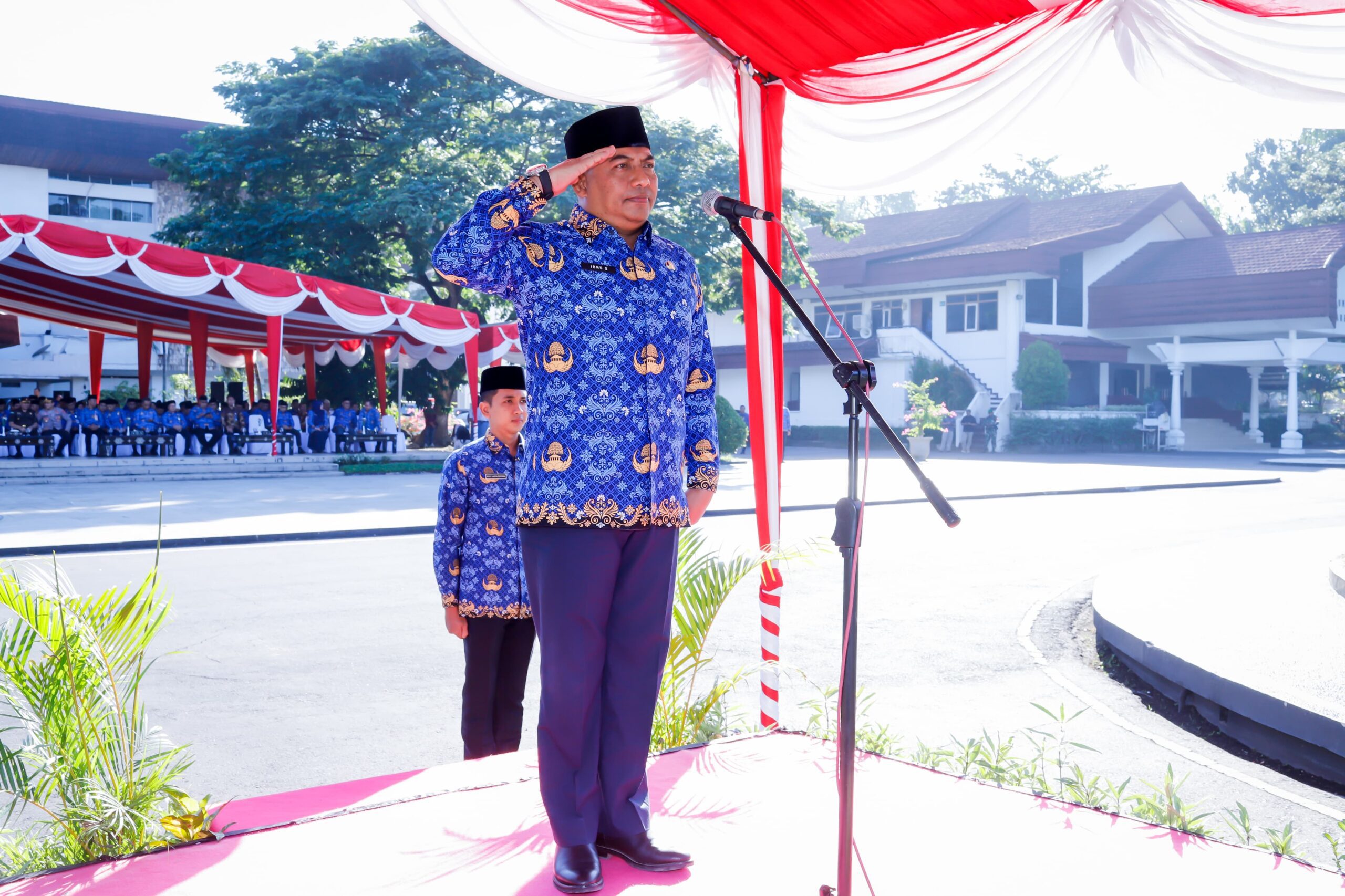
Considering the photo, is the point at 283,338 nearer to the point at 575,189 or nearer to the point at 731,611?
the point at 731,611

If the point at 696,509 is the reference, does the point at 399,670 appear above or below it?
below

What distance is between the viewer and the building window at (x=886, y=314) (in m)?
40.8

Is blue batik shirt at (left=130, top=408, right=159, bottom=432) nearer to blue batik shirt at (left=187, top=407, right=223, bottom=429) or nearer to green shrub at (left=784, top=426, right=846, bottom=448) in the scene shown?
blue batik shirt at (left=187, top=407, right=223, bottom=429)

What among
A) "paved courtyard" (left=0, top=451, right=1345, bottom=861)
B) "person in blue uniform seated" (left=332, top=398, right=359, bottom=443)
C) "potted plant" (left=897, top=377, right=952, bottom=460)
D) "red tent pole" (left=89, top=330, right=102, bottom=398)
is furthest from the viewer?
"potted plant" (left=897, top=377, right=952, bottom=460)

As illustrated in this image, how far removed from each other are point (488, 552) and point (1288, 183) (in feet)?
263

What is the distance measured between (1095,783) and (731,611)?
Answer: 14.7 ft

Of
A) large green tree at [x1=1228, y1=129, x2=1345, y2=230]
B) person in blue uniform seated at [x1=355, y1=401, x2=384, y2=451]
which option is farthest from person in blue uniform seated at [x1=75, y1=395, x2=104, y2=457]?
large green tree at [x1=1228, y1=129, x2=1345, y2=230]

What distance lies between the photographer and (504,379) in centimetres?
402

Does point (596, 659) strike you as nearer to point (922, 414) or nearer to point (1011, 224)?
point (922, 414)

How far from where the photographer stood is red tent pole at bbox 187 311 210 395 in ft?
84.0

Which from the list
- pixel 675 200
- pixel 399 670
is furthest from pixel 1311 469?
pixel 399 670

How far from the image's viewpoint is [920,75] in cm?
455

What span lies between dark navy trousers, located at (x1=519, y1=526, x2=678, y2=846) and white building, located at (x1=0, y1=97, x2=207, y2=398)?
4026cm

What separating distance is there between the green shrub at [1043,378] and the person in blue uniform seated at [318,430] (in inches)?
856
